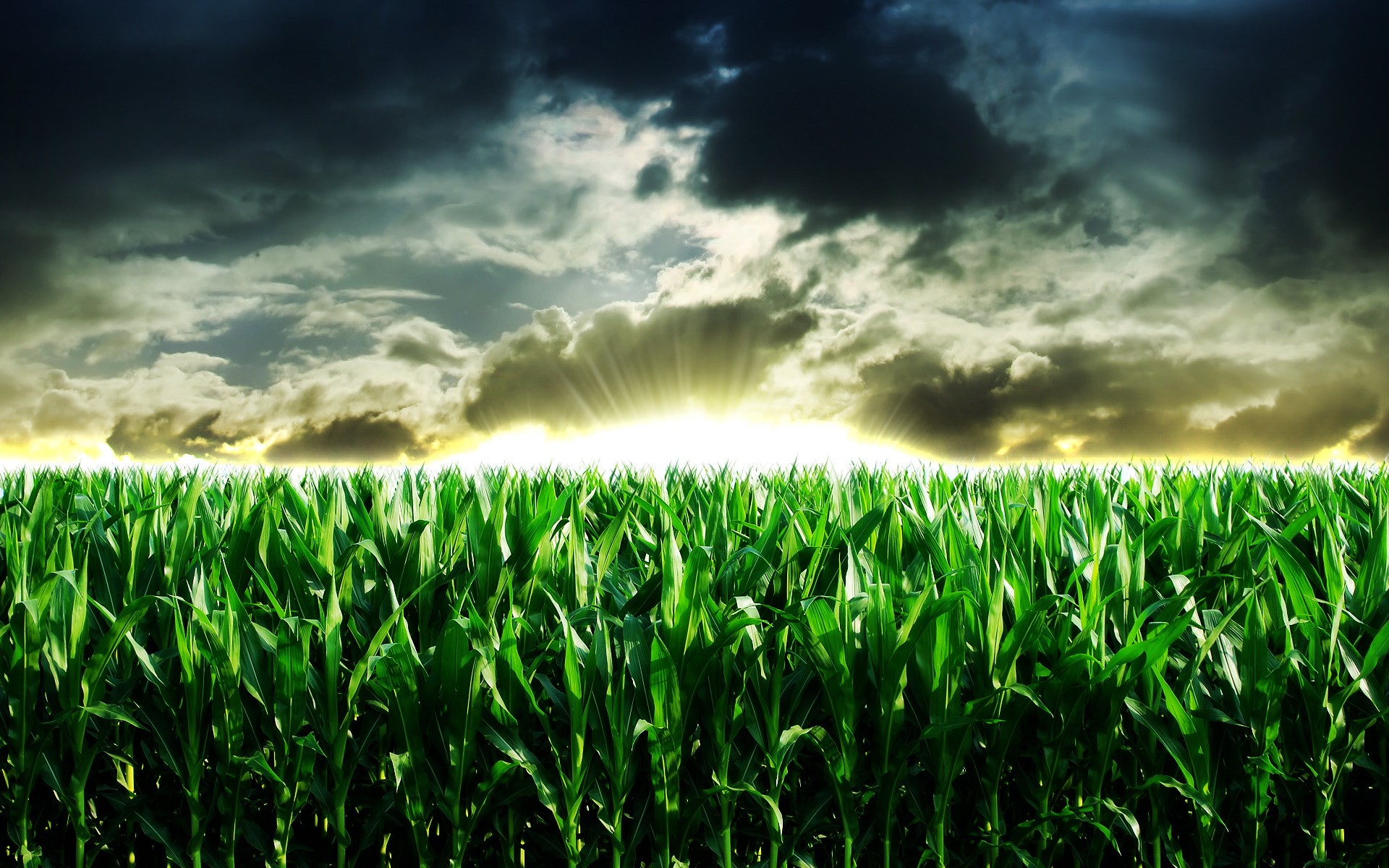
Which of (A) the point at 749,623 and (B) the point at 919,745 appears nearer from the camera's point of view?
(A) the point at 749,623

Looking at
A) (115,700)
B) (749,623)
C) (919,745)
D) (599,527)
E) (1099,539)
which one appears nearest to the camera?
(749,623)

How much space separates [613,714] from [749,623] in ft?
1.10

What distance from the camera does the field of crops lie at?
185cm

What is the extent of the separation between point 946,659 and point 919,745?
23 cm

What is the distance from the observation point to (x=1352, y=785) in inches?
85.8

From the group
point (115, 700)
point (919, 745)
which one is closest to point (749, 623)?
point (919, 745)

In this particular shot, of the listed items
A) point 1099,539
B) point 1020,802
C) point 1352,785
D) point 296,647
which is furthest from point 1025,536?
point 296,647

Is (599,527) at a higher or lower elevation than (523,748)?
higher

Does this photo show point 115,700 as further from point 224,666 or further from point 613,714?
point 613,714

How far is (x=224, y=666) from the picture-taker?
193cm

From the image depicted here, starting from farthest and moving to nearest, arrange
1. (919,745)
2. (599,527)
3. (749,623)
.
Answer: (599,527)
(919,745)
(749,623)

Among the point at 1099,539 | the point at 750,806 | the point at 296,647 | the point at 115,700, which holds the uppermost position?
Result: the point at 1099,539

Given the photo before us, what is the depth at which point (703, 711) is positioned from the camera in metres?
1.89

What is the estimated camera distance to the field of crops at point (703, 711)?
1.85 metres
